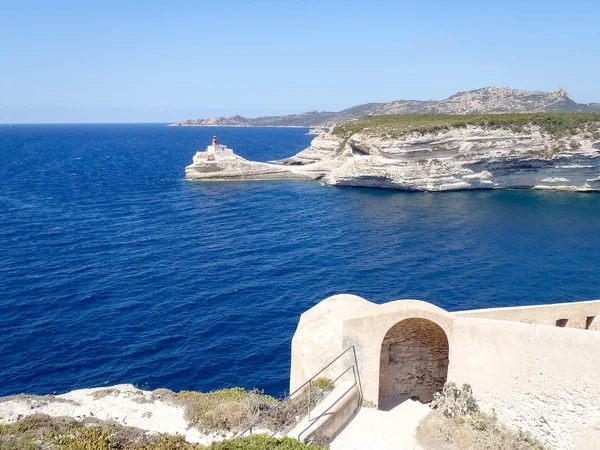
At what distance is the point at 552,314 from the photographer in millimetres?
15109

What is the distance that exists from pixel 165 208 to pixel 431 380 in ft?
148

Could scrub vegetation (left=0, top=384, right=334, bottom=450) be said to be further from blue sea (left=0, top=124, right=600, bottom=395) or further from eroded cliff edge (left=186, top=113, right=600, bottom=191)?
eroded cliff edge (left=186, top=113, right=600, bottom=191)

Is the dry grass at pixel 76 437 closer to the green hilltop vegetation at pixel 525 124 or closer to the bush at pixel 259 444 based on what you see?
the bush at pixel 259 444

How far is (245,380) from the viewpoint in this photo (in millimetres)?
22422

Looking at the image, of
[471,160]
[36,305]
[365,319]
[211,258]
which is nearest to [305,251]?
[211,258]

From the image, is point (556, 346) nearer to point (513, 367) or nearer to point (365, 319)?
point (513, 367)

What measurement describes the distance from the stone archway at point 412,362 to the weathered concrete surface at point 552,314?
1355 mm

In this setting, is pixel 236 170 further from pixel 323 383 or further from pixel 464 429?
pixel 464 429

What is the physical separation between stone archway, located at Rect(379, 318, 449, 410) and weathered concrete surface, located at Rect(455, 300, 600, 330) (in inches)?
53.4

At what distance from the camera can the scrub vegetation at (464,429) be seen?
10.9 metres

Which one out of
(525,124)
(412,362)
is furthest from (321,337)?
(525,124)

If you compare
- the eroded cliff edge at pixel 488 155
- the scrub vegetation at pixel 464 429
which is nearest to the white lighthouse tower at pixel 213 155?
the eroded cliff edge at pixel 488 155

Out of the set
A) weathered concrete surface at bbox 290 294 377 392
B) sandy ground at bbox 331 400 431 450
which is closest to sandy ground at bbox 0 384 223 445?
sandy ground at bbox 331 400 431 450

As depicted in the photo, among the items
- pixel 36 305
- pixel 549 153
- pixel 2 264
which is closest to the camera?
pixel 36 305
